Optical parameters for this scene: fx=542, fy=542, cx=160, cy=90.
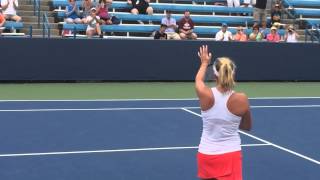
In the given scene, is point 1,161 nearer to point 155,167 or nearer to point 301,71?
point 155,167

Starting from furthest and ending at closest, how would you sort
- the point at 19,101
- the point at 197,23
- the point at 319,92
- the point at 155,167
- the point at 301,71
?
the point at 197,23 < the point at 301,71 < the point at 319,92 < the point at 19,101 < the point at 155,167

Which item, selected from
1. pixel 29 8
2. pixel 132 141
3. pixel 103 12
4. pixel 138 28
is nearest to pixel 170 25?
pixel 138 28

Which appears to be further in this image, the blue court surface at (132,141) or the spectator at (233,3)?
the spectator at (233,3)

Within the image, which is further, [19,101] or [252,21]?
[252,21]

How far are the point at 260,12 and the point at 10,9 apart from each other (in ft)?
33.7

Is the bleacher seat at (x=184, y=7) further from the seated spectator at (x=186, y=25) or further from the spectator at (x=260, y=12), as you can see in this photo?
the seated spectator at (x=186, y=25)

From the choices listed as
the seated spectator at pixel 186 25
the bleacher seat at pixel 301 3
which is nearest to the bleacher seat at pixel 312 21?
the bleacher seat at pixel 301 3

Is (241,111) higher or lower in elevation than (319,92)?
higher

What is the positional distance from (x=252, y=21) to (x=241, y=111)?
19552mm

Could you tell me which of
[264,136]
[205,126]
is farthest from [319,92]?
[205,126]

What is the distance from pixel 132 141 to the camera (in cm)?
879

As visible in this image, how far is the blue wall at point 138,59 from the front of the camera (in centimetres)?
1664

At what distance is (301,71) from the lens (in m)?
19.6

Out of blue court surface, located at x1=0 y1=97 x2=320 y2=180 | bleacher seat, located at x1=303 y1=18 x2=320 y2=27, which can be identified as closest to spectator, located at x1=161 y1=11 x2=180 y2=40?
blue court surface, located at x1=0 y1=97 x2=320 y2=180
